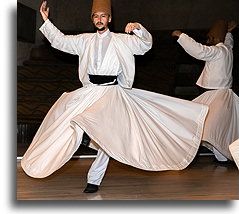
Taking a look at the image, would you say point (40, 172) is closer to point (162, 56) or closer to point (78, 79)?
point (78, 79)

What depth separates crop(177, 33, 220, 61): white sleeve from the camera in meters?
3.09

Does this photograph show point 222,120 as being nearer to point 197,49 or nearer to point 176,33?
point 197,49

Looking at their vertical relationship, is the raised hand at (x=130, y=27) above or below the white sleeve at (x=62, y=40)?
above

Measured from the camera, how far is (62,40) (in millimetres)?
2869

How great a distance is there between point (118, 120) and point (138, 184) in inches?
19.8

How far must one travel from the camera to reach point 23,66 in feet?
9.66

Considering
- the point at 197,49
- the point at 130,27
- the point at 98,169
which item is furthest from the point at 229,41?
the point at 98,169

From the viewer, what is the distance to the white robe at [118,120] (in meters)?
2.62

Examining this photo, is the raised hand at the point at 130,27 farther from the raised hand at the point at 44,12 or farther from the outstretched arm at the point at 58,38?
the raised hand at the point at 44,12

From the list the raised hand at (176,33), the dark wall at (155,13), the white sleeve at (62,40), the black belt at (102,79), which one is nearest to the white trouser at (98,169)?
the black belt at (102,79)

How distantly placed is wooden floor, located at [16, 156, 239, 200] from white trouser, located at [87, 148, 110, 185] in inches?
2.6

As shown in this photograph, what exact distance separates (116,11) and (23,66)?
23.2 inches

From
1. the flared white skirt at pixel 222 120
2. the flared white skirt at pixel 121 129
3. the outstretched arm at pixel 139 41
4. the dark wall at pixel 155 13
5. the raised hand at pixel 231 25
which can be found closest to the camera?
the flared white skirt at pixel 121 129

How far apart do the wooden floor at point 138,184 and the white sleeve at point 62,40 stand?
0.68 metres
